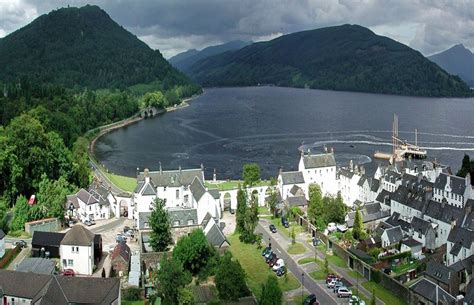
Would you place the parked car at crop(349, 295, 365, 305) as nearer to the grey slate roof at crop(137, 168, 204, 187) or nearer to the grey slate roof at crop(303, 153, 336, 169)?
the grey slate roof at crop(137, 168, 204, 187)

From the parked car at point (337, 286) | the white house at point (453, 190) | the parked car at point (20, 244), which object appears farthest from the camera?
the white house at point (453, 190)

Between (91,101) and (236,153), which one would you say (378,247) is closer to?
(236,153)

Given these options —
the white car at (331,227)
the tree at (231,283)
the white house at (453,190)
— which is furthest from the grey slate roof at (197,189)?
the white house at (453,190)

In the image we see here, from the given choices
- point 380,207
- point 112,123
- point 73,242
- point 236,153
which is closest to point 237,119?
point 112,123

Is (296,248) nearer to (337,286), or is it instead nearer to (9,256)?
(337,286)

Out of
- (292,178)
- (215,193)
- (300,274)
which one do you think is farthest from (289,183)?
(300,274)

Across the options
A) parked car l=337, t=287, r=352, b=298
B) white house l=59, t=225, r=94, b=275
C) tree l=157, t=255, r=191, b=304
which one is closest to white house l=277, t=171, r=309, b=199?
parked car l=337, t=287, r=352, b=298

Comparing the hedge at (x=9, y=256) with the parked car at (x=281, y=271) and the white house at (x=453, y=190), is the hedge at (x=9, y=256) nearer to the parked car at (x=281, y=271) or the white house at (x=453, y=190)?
the parked car at (x=281, y=271)
